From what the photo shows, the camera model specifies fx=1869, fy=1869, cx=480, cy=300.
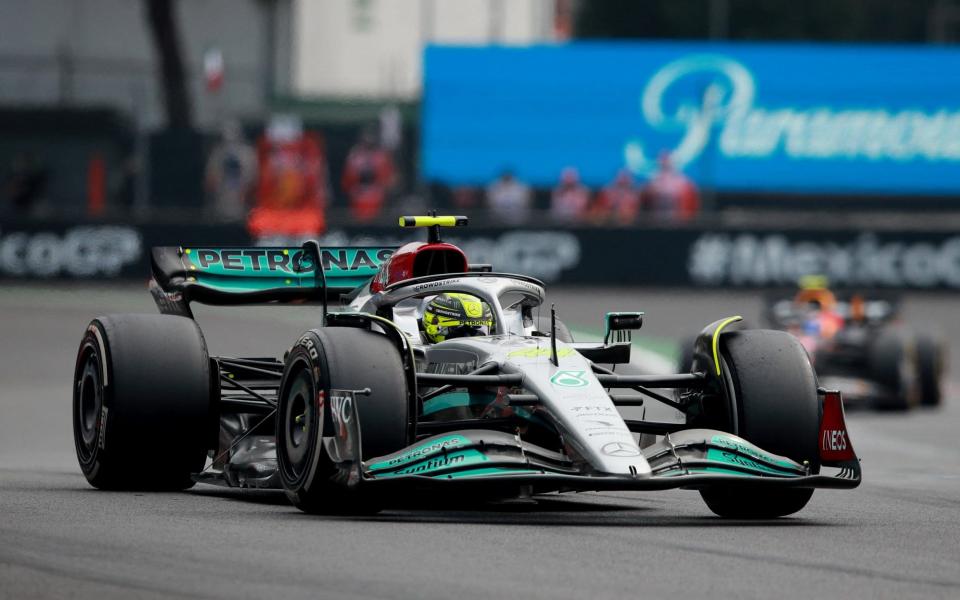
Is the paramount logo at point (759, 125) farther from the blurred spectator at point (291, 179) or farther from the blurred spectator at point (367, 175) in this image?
the blurred spectator at point (291, 179)

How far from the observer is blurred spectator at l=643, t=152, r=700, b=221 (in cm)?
3243

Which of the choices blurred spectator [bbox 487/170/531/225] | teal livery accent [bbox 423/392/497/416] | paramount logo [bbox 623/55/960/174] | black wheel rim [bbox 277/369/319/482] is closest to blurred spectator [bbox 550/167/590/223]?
blurred spectator [bbox 487/170/531/225]

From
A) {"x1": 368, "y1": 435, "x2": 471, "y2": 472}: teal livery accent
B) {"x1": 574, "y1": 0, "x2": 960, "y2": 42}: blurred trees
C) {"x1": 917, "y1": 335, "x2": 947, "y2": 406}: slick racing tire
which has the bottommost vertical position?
{"x1": 917, "y1": 335, "x2": 947, "y2": 406}: slick racing tire

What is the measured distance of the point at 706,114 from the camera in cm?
3497

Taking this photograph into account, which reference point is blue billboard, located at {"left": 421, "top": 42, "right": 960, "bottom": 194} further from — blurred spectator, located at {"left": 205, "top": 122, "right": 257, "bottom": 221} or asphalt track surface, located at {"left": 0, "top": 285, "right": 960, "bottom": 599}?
asphalt track surface, located at {"left": 0, "top": 285, "right": 960, "bottom": 599}

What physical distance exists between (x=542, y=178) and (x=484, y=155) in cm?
118

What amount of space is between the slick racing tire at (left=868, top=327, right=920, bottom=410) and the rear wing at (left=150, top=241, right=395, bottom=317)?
9.90 meters

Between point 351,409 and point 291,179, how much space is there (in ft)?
79.7

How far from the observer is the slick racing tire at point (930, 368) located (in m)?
20.8

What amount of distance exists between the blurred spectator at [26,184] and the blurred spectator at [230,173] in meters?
2.84

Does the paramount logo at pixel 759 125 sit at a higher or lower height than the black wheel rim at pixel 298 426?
higher

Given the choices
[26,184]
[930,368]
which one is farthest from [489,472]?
[26,184]

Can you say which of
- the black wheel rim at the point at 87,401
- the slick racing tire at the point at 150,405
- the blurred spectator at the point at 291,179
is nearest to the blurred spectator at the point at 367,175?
the blurred spectator at the point at 291,179

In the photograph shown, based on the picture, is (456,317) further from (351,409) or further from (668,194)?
(668,194)
